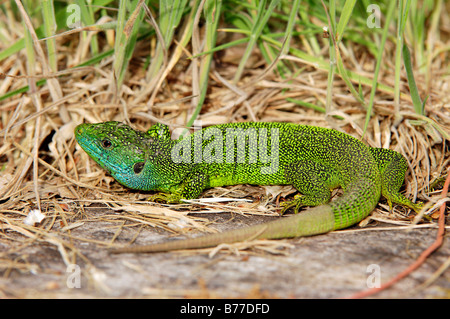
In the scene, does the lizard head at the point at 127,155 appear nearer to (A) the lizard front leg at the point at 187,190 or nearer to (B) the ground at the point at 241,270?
(A) the lizard front leg at the point at 187,190

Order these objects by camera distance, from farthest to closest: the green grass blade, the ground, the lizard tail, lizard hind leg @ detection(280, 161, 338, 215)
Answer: the green grass blade < lizard hind leg @ detection(280, 161, 338, 215) < the lizard tail < the ground

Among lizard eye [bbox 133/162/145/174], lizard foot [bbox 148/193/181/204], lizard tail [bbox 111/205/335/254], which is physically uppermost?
lizard eye [bbox 133/162/145/174]

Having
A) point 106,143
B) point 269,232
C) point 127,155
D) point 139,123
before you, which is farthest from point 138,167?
point 269,232

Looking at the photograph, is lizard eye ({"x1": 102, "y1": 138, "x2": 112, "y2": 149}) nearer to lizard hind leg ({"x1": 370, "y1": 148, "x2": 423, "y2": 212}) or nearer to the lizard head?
the lizard head

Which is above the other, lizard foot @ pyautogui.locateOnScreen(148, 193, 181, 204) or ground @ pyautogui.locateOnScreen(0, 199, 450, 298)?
ground @ pyautogui.locateOnScreen(0, 199, 450, 298)

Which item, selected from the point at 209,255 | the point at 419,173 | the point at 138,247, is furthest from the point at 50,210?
the point at 419,173

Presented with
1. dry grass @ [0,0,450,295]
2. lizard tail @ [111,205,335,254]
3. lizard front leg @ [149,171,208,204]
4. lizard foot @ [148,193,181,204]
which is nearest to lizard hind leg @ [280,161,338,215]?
dry grass @ [0,0,450,295]

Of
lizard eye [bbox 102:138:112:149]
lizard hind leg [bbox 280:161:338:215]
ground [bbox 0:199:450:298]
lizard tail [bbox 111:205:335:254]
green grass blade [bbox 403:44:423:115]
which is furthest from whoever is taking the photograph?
green grass blade [bbox 403:44:423:115]
